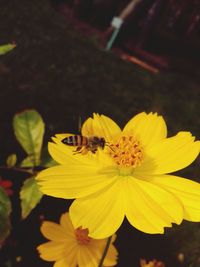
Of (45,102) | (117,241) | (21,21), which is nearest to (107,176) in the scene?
(117,241)

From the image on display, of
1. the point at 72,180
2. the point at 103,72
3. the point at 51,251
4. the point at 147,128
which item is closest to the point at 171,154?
the point at 147,128

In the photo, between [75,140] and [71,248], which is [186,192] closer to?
[75,140]

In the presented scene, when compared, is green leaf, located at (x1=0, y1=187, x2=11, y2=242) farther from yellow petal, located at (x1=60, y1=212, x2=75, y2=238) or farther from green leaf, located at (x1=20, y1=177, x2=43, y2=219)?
yellow petal, located at (x1=60, y1=212, x2=75, y2=238)

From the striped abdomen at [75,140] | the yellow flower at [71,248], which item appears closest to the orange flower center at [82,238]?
the yellow flower at [71,248]

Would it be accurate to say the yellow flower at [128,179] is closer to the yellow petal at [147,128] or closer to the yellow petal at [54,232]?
the yellow petal at [147,128]

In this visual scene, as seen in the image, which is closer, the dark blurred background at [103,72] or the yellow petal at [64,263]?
the yellow petal at [64,263]

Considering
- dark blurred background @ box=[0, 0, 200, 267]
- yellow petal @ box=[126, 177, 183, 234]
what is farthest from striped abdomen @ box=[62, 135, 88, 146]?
dark blurred background @ box=[0, 0, 200, 267]
